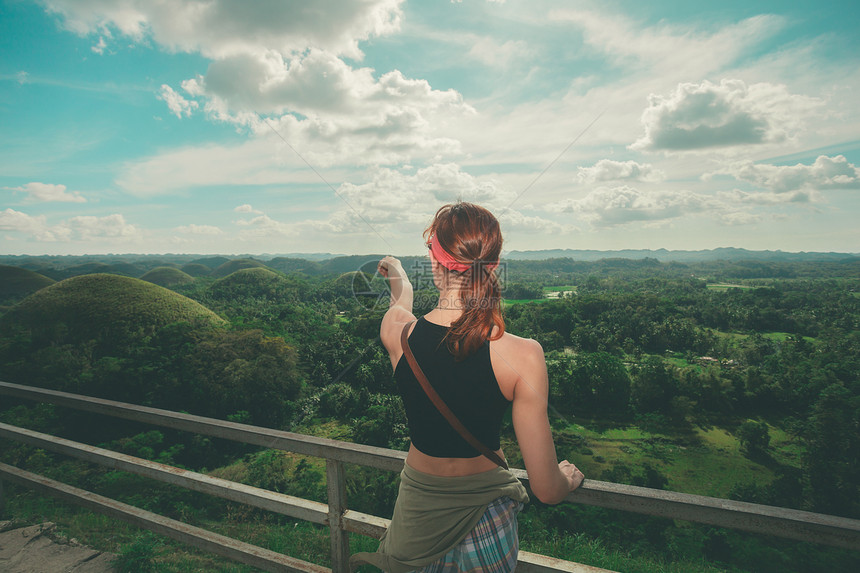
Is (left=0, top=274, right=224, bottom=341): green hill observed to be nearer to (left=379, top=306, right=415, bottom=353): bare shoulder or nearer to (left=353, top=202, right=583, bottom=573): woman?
(left=379, top=306, right=415, bottom=353): bare shoulder

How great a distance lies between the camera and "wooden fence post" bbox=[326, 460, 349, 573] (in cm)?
202

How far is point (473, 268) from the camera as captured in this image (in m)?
1.22

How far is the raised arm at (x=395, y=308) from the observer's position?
1.42 m

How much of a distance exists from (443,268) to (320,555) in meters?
4.86

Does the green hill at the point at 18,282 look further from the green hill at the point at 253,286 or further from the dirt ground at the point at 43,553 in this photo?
the dirt ground at the point at 43,553

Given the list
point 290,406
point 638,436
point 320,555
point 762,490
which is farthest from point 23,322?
point 762,490

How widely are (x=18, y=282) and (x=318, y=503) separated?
88.3m

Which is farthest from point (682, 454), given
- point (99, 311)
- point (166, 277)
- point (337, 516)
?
point (166, 277)

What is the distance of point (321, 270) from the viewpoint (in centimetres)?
18625

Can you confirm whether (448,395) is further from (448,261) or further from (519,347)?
(448,261)

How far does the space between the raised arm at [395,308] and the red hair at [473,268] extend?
264mm

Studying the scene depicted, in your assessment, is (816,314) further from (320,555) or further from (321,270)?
(321,270)

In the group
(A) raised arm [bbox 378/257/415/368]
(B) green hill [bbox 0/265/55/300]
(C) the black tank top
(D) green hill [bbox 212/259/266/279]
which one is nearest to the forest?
(A) raised arm [bbox 378/257/415/368]

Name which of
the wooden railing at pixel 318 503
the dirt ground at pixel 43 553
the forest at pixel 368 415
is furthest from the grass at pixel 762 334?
the dirt ground at pixel 43 553
